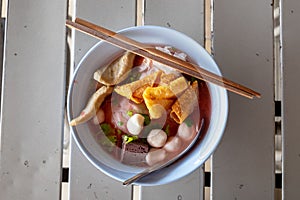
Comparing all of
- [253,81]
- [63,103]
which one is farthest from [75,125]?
[253,81]

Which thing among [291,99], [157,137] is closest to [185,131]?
[157,137]

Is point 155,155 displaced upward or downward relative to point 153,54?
downward

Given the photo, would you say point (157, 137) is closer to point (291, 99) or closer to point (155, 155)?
point (155, 155)

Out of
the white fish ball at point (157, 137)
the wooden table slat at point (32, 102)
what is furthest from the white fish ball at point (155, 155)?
the wooden table slat at point (32, 102)

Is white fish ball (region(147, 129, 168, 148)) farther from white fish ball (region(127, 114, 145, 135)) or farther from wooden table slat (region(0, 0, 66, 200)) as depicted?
wooden table slat (region(0, 0, 66, 200))

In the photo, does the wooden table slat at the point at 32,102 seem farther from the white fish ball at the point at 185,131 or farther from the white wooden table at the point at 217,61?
the white fish ball at the point at 185,131

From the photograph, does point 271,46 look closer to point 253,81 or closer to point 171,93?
point 253,81

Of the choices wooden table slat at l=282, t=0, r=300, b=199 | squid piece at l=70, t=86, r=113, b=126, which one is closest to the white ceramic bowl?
squid piece at l=70, t=86, r=113, b=126
